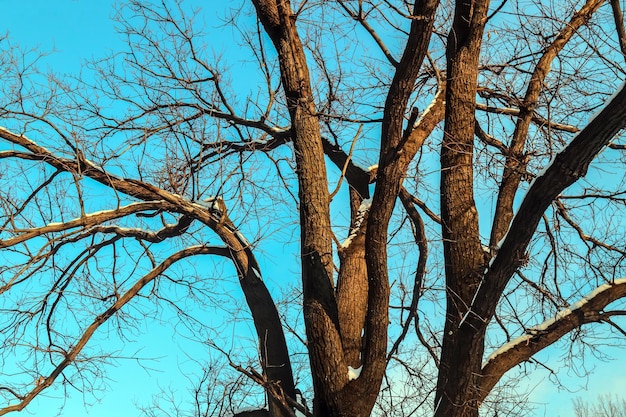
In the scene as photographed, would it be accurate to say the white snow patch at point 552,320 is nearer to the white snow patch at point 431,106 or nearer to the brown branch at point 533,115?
the brown branch at point 533,115

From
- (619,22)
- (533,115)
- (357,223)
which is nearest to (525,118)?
(533,115)

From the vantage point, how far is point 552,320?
4395mm

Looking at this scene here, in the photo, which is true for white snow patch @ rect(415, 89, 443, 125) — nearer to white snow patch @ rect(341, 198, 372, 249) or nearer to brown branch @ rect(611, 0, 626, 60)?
white snow patch @ rect(341, 198, 372, 249)

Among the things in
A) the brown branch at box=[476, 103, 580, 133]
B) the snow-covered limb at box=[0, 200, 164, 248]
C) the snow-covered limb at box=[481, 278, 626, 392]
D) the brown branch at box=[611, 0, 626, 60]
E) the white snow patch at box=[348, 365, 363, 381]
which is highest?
the brown branch at box=[476, 103, 580, 133]

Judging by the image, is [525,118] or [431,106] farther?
[431,106]

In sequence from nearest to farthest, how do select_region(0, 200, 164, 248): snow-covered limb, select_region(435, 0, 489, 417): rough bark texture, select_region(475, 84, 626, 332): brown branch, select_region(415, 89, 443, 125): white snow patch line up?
select_region(475, 84, 626, 332): brown branch, select_region(435, 0, 489, 417): rough bark texture, select_region(0, 200, 164, 248): snow-covered limb, select_region(415, 89, 443, 125): white snow patch

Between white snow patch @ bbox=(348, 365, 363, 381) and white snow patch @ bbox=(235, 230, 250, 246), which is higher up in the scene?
white snow patch @ bbox=(235, 230, 250, 246)

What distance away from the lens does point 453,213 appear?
479 cm

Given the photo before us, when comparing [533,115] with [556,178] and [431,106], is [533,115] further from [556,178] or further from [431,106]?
[556,178]

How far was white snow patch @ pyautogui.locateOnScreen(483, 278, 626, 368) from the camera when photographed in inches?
171

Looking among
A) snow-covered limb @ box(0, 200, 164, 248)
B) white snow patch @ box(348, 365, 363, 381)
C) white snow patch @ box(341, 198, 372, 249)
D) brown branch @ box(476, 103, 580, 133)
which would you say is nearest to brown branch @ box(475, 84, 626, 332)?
white snow patch @ box(348, 365, 363, 381)

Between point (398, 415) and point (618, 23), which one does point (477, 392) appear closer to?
point (398, 415)

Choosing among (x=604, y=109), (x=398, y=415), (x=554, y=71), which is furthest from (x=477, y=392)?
(x=554, y=71)

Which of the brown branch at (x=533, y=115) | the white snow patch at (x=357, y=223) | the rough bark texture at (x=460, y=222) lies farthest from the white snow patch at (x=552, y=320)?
the brown branch at (x=533, y=115)
